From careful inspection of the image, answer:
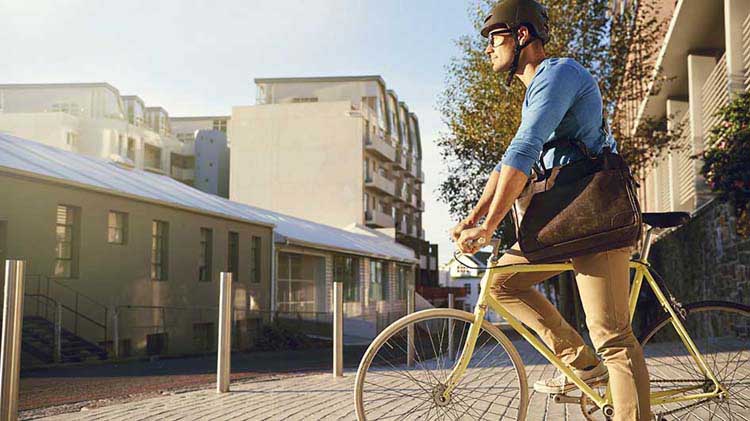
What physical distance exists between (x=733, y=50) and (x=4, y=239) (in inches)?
520

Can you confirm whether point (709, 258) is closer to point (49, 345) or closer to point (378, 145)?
point (49, 345)

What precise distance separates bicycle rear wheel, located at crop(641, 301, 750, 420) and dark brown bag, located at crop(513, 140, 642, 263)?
0.72 meters

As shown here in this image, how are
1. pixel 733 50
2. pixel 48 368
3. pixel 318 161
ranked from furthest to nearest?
pixel 318 161 → pixel 48 368 → pixel 733 50

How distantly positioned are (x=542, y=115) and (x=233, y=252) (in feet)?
74.9

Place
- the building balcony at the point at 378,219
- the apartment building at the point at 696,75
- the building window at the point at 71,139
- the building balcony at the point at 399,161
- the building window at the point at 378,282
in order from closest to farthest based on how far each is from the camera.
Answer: the apartment building at the point at 696,75
the building window at the point at 378,282
the building window at the point at 71,139
the building balcony at the point at 378,219
the building balcony at the point at 399,161

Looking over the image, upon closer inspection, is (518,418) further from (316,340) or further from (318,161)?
(318,161)

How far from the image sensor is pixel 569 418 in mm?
5121

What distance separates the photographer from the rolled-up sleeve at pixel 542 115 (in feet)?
10.2

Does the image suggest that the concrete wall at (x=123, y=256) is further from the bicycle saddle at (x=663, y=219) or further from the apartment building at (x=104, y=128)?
the apartment building at (x=104, y=128)

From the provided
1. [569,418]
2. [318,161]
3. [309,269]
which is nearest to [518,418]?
[569,418]

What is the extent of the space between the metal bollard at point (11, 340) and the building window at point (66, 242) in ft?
41.4

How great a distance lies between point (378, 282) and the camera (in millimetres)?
42219

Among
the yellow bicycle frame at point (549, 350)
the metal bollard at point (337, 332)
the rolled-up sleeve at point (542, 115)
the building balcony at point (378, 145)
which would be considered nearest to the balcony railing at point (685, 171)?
the metal bollard at point (337, 332)

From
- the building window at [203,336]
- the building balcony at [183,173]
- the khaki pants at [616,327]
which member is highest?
the building balcony at [183,173]
